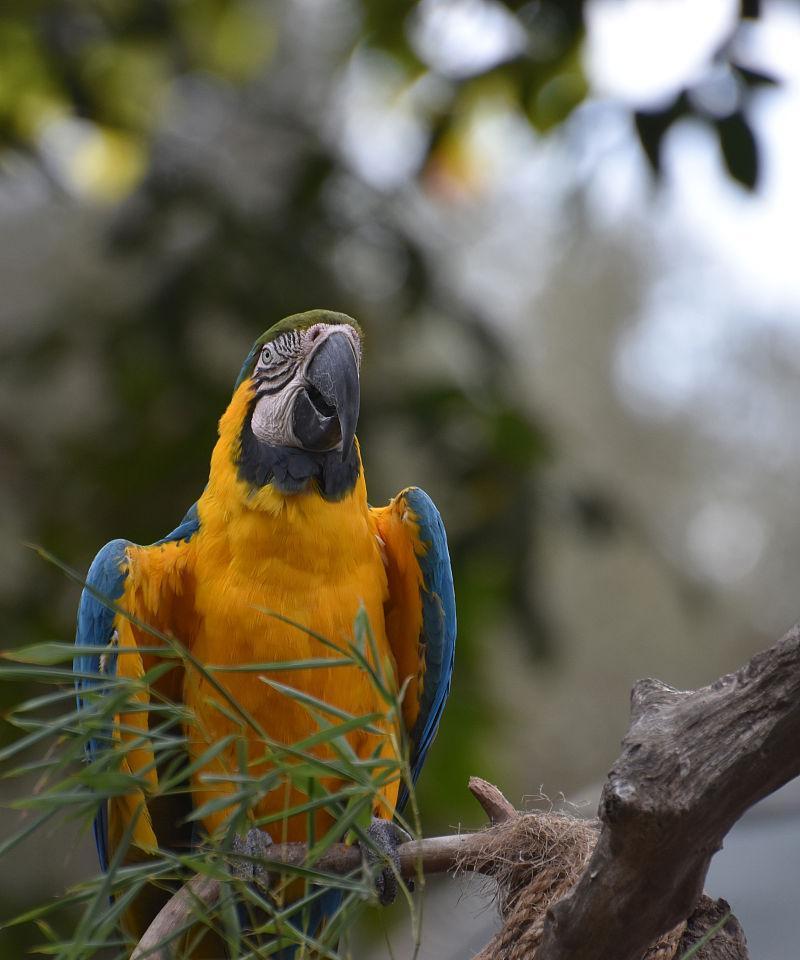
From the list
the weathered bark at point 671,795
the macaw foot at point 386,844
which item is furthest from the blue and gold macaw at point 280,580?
the weathered bark at point 671,795

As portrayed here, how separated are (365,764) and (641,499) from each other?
7.12 metres

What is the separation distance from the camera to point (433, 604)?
1798 mm

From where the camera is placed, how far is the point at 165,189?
3.57 meters

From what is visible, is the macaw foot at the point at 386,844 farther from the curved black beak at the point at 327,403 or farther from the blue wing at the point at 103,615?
the curved black beak at the point at 327,403

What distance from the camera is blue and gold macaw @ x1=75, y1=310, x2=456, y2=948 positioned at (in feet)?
5.46

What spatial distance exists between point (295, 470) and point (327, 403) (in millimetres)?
Answer: 115

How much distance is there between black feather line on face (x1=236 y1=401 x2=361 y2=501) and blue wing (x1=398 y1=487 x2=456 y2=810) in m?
0.14

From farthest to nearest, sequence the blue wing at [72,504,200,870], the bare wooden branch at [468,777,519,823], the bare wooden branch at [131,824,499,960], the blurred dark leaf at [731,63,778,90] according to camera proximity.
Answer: the blurred dark leaf at [731,63,778,90]
the blue wing at [72,504,200,870]
the bare wooden branch at [468,777,519,823]
the bare wooden branch at [131,824,499,960]

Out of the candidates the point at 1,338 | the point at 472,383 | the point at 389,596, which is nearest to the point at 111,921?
the point at 389,596

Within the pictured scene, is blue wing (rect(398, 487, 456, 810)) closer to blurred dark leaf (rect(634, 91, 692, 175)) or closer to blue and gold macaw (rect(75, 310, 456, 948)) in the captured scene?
blue and gold macaw (rect(75, 310, 456, 948))

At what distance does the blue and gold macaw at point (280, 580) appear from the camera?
1.66 meters

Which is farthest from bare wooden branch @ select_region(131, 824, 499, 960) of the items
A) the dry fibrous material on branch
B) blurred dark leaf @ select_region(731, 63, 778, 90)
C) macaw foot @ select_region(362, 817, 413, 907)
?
blurred dark leaf @ select_region(731, 63, 778, 90)

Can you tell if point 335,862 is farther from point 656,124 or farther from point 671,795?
point 656,124

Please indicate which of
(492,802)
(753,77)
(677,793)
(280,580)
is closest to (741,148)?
(753,77)
